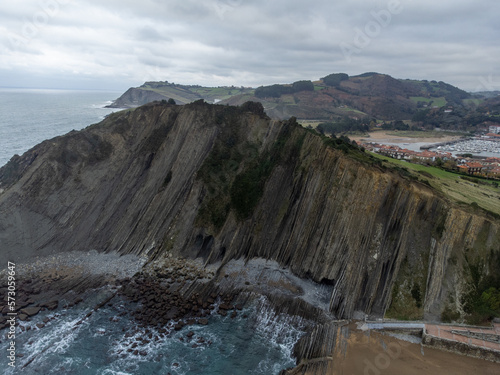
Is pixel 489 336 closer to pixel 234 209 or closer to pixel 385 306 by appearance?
pixel 385 306

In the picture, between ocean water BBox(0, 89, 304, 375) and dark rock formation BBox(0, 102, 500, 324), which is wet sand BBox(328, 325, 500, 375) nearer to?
dark rock formation BBox(0, 102, 500, 324)

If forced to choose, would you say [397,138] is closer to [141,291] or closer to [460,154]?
[460,154]

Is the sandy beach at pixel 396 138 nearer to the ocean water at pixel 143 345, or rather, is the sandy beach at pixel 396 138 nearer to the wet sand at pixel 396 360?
the wet sand at pixel 396 360

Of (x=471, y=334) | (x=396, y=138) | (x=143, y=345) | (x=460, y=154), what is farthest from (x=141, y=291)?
(x=396, y=138)

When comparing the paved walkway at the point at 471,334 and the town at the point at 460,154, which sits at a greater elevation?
the town at the point at 460,154

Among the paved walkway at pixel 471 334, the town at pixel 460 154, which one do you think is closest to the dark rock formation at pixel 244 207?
the paved walkway at pixel 471 334

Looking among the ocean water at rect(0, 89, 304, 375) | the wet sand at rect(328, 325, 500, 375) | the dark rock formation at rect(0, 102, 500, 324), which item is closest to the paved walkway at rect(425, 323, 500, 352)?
the wet sand at rect(328, 325, 500, 375)
